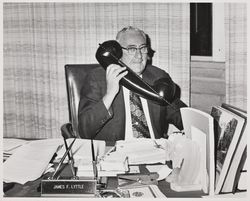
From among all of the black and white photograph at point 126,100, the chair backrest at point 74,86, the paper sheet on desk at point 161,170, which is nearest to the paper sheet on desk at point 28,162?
the black and white photograph at point 126,100

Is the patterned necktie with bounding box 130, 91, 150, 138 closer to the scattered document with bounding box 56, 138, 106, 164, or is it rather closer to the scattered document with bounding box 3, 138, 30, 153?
the scattered document with bounding box 56, 138, 106, 164

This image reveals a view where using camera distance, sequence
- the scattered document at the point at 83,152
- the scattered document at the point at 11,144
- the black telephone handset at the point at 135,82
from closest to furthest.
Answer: the scattered document at the point at 83,152, the scattered document at the point at 11,144, the black telephone handset at the point at 135,82

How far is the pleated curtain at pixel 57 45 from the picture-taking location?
2.44m

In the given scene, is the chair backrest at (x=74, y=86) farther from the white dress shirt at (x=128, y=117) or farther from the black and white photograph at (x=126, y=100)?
the white dress shirt at (x=128, y=117)

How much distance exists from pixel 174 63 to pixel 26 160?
4.54 ft

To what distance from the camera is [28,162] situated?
1.35 meters

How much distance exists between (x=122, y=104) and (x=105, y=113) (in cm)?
17

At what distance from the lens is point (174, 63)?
2467 millimetres

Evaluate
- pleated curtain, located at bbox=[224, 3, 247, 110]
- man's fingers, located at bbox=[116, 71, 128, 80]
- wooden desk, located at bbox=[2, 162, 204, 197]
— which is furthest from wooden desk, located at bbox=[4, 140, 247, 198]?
pleated curtain, located at bbox=[224, 3, 247, 110]

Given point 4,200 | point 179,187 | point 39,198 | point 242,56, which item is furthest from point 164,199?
point 242,56

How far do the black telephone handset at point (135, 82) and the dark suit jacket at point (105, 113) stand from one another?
0.33 feet

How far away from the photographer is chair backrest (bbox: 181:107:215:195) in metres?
1.11

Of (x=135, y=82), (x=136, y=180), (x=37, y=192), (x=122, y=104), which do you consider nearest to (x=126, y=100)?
(x=122, y=104)

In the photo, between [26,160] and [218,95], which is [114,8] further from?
[26,160]
